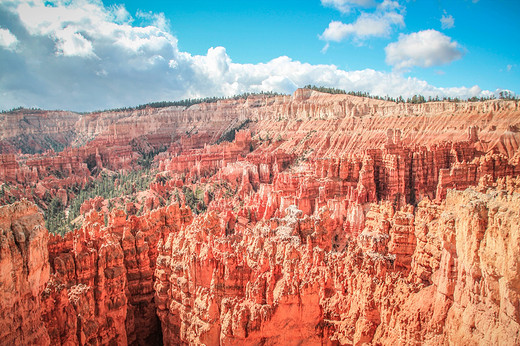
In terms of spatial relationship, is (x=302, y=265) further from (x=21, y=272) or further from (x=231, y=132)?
(x=231, y=132)

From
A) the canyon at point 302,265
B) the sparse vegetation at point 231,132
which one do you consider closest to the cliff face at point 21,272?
the canyon at point 302,265

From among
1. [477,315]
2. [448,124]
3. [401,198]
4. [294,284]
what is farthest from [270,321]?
[448,124]

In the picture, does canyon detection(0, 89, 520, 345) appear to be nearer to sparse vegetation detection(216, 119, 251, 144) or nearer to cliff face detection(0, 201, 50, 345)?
cliff face detection(0, 201, 50, 345)

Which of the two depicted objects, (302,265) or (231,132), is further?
(231,132)

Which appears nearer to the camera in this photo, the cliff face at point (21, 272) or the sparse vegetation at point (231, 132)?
the cliff face at point (21, 272)

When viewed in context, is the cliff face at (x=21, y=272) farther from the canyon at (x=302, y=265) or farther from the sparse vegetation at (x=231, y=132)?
the sparse vegetation at (x=231, y=132)

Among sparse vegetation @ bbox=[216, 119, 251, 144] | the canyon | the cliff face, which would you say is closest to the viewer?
the canyon

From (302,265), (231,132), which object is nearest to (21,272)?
(302,265)

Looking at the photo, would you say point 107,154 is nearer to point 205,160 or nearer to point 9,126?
point 205,160

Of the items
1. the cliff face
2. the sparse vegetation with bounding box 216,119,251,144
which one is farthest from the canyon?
the sparse vegetation with bounding box 216,119,251,144

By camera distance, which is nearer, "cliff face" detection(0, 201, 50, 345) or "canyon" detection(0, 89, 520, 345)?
"canyon" detection(0, 89, 520, 345)

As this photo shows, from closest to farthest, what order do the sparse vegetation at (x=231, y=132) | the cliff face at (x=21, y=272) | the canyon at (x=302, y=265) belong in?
the canyon at (x=302, y=265)
the cliff face at (x=21, y=272)
the sparse vegetation at (x=231, y=132)
